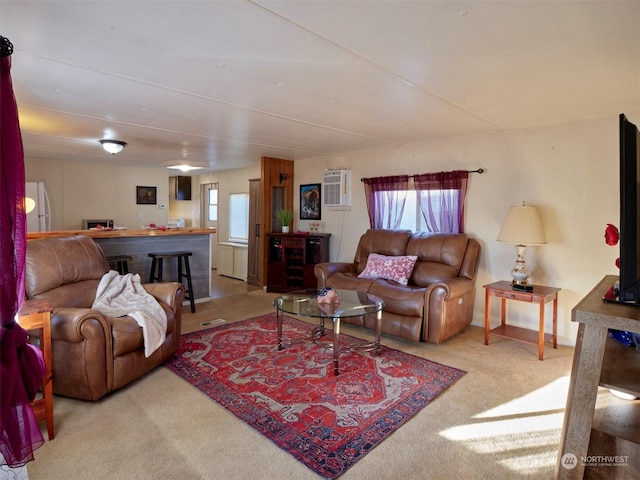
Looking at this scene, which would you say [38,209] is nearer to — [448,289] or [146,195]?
[146,195]

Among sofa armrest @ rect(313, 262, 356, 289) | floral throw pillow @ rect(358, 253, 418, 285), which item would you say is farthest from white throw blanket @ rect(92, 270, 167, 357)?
floral throw pillow @ rect(358, 253, 418, 285)

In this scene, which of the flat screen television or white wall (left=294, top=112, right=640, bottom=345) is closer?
the flat screen television

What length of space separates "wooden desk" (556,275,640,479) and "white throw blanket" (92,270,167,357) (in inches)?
101

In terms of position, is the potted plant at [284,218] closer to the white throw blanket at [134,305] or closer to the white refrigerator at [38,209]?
the white throw blanket at [134,305]

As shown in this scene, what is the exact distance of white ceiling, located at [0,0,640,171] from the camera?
5.49ft

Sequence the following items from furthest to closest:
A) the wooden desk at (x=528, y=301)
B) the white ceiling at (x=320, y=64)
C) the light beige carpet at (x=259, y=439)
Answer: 1. the wooden desk at (x=528, y=301)
2. the light beige carpet at (x=259, y=439)
3. the white ceiling at (x=320, y=64)

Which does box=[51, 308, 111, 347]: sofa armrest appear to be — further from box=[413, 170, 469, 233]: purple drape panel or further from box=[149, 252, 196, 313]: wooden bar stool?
box=[413, 170, 469, 233]: purple drape panel

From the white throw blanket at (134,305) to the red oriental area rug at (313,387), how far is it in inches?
15.9

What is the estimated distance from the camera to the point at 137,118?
3549mm

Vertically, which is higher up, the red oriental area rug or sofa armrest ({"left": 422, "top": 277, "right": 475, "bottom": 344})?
sofa armrest ({"left": 422, "top": 277, "right": 475, "bottom": 344})

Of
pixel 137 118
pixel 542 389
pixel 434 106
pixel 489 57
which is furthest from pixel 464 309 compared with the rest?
pixel 137 118

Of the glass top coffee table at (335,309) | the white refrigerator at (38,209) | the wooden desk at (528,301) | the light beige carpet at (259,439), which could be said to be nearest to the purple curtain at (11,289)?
the light beige carpet at (259,439)

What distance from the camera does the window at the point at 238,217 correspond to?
7465mm

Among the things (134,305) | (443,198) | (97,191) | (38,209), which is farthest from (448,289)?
(97,191)
